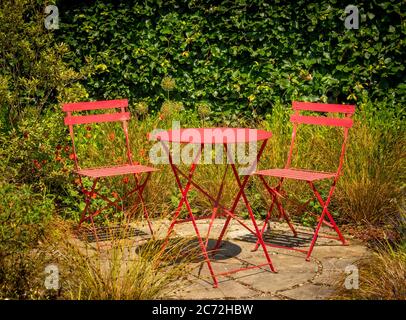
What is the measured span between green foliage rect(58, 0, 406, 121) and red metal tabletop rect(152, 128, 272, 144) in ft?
8.78

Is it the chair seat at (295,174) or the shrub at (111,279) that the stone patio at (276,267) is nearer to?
the shrub at (111,279)

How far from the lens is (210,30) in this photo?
27.8ft

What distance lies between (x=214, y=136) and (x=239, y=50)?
10.6ft

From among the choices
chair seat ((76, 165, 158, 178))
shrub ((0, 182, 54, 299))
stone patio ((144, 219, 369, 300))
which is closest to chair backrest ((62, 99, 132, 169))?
chair seat ((76, 165, 158, 178))

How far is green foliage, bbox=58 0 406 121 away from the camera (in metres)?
7.83

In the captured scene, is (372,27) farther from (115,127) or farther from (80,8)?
(80,8)

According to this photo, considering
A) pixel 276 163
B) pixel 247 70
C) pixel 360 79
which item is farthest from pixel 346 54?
pixel 276 163

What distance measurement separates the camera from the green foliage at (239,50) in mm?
7832

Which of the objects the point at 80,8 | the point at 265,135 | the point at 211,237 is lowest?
the point at 211,237

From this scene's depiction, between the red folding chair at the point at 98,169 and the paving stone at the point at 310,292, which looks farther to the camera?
the red folding chair at the point at 98,169

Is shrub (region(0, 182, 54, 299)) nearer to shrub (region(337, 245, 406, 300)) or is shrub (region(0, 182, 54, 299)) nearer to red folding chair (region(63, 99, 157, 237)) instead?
red folding chair (region(63, 99, 157, 237))

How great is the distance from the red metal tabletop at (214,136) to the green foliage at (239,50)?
2.68 meters

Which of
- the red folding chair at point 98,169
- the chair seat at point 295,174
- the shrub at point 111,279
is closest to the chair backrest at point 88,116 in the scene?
the red folding chair at point 98,169
